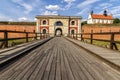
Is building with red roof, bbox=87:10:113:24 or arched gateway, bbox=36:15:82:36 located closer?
arched gateway, bbox=36:15:82:36

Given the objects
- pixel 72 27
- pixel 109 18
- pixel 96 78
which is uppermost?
pixel 109 18

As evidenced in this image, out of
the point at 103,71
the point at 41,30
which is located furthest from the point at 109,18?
the point at 103,71

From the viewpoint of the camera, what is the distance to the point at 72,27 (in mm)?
52469

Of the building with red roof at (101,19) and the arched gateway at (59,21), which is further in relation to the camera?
the building with red roof at (101,19)

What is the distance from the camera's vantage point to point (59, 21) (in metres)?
53.0

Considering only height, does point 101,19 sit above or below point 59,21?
above

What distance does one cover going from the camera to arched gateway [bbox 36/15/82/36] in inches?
2042

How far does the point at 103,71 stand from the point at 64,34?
47.3 metres

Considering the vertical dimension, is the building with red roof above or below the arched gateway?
above

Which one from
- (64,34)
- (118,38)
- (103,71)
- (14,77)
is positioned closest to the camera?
(14,77)

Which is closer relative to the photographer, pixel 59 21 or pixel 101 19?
pixel 59 21

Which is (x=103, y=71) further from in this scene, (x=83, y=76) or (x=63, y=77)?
(x=63, y=77)

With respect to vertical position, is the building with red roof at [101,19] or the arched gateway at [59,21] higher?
the building with red roof at [101,19]

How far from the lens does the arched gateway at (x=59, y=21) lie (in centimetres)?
5188
